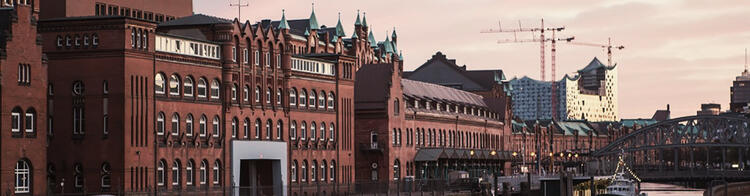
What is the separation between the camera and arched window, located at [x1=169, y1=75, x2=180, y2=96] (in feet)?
321

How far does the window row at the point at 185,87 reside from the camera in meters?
96.8

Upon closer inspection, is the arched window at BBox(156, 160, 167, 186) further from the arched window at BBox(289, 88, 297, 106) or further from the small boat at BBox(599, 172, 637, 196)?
the small boat at BBox(599, 172, 637, 196)

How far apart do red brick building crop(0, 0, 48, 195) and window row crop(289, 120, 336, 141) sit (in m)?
32.0

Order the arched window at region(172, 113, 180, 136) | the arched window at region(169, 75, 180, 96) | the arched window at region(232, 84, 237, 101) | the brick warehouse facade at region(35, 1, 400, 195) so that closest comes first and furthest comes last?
the brick warehouse facade at region(35, 1, 400, 195) < the arched window at region(169, 75, 180, 96) < the arched window at region(172, 113, 180, 136) < the arched window at region(232, 84, 237, 101)

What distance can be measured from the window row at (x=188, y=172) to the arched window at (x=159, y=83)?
4.81 metres

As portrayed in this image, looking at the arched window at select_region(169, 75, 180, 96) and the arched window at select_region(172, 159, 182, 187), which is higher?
the arched window at select_region(169, 75, 180, 96)

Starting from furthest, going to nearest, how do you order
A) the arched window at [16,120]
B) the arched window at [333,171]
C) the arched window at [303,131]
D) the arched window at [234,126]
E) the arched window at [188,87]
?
the arched window at [333,171], the arched window at [303,131], the arched window at [234,126], the arched window at [188,87], the arched window at [16,120]

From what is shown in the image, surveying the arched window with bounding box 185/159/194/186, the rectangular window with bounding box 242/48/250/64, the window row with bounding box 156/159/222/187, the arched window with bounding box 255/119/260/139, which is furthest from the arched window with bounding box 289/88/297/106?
the arched window with bounding box 185/159/194/186

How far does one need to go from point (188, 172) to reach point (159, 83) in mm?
7706

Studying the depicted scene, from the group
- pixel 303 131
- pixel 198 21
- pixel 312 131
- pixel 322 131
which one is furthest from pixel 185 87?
pixel 322 131

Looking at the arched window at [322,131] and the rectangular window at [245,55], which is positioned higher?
the rectangular window at [245,55]

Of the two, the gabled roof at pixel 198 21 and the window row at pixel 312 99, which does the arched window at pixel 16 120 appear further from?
the window row at pixel 312 99

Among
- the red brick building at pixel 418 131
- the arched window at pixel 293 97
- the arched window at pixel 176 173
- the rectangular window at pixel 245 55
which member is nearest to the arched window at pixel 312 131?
the arched window at pixel 293 97

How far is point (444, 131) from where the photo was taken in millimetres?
158375
